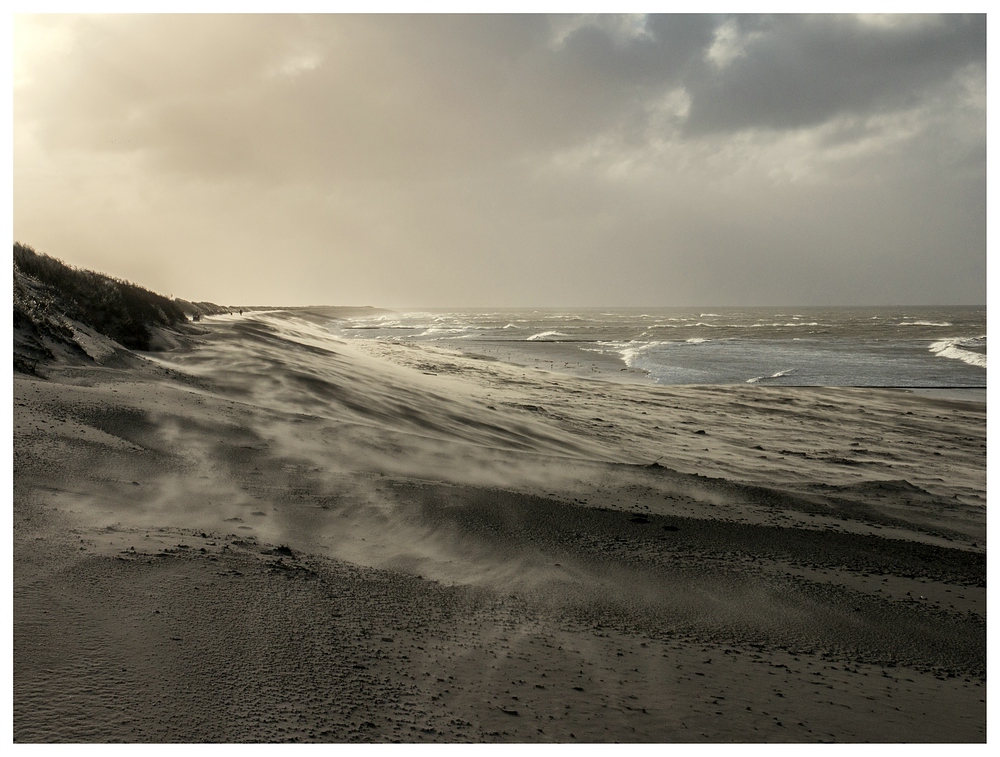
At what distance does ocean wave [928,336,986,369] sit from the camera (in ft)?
91.4

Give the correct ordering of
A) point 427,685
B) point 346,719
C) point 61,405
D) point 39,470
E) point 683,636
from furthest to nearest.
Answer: point 61,405, point 39,470, point 683,636, point 427,685, point 346,719

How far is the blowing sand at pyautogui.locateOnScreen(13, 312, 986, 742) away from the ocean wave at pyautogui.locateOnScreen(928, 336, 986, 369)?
79.8 feet

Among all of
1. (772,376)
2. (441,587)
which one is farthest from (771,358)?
(441,587)

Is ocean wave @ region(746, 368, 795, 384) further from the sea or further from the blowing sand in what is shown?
the blowing sand

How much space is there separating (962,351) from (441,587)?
116 feet

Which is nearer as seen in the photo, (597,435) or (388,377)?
(597,435)

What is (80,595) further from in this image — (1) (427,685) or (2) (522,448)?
(2) (522,448)

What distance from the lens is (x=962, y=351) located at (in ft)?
101

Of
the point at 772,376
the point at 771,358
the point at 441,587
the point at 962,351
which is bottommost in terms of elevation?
the point at 441,587

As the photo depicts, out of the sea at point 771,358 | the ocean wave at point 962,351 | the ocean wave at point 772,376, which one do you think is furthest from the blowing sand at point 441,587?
the ocean wave at point 962,351

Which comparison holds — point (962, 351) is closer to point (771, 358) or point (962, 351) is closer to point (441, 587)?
point (771, 358)

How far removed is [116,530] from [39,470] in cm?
103

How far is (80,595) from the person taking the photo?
3215mm
